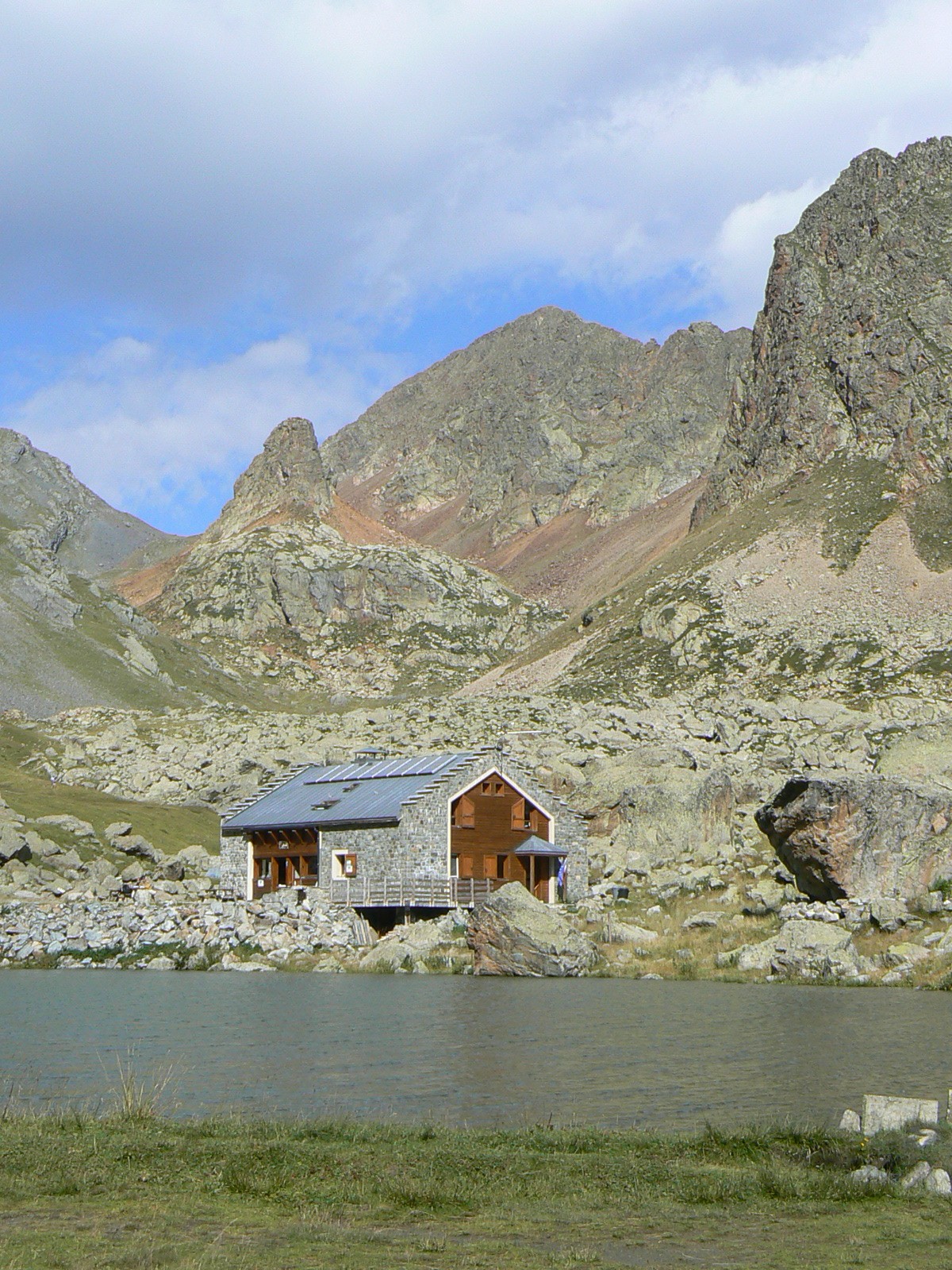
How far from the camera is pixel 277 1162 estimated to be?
1498cm

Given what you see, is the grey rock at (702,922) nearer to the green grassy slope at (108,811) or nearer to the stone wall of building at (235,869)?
the stone wall of building at (235,869)

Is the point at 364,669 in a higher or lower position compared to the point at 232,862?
higher

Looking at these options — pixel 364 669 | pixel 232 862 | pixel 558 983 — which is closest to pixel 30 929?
pixel 232 862

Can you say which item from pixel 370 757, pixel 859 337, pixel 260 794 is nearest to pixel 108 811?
pixel 260 794

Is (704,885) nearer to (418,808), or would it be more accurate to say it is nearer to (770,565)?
(418,808)

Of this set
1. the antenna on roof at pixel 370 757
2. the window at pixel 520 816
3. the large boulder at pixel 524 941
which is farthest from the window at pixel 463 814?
the large boulder at pixel 524 941

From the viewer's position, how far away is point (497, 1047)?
2677 centimetres

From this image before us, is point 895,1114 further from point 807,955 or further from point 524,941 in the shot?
point 524,941

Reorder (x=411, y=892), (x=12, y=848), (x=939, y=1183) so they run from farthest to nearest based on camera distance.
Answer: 1. (x=12, y=848)
2. (x=411, y=892)
3. (x=939, y=1183)

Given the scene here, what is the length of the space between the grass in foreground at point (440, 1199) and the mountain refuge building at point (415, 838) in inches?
1488

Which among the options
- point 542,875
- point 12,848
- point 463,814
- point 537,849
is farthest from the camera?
point 12,848

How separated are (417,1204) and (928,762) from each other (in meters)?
49.4

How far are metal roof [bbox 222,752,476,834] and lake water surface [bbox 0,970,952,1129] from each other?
647 inches

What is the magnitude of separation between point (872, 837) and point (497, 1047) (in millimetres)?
23679
